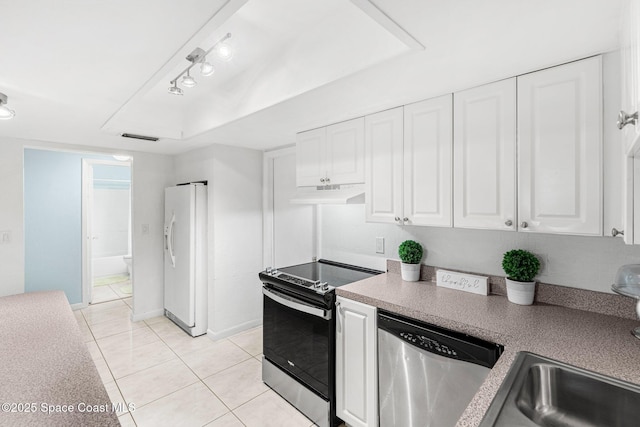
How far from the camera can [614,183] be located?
1.33 m

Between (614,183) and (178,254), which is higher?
(614,183)

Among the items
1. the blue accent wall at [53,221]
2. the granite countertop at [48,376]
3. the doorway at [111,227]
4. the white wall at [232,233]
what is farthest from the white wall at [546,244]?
the doorway at [111,227]

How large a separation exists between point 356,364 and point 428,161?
1.34 meters

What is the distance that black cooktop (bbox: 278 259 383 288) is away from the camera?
7.61 ft

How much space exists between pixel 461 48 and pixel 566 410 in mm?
1439

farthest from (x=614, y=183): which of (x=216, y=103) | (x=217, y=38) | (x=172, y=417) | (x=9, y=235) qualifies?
(x=9, y=235)

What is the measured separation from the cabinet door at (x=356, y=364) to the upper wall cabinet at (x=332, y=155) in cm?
93

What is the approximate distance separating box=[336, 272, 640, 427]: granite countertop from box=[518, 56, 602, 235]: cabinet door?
0.45 meters

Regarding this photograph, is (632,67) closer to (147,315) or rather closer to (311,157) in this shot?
(311,157)

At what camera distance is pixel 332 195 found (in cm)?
231

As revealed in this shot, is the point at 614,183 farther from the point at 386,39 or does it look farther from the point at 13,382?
the point at 13,382

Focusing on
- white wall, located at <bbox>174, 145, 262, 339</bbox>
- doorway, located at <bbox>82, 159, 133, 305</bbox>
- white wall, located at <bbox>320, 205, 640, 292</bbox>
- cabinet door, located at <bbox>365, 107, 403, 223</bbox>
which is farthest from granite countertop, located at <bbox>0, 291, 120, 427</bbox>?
doorway, located at <bbox>82, 159, 133, 305</bbox>

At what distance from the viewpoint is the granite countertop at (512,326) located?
3.54 feet

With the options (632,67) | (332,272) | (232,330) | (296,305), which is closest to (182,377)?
(232,330)
